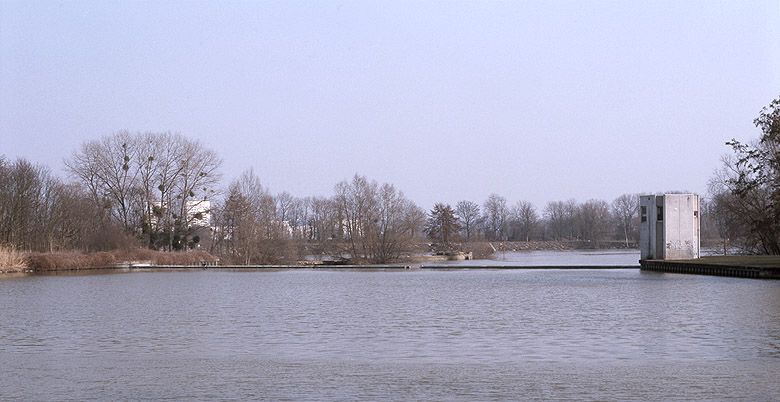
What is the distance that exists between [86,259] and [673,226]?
3742cm

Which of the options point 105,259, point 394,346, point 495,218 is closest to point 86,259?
point 105,259

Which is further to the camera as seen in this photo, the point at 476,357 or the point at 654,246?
the point at 654,246

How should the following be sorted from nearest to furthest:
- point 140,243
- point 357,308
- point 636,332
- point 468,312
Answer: point 636,332, point 468,312, point 357,308, point 140,243

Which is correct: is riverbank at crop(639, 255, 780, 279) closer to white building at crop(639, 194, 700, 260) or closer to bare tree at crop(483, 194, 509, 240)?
white building at crop(639, 194, 700, 260)

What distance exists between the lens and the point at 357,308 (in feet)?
85.7

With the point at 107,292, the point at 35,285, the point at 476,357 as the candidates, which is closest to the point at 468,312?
the point at 476,357

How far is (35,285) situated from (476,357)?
29921 mm

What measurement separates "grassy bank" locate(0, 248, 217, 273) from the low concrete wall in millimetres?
30744

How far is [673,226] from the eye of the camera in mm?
57031

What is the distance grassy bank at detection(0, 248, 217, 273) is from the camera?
172 feet

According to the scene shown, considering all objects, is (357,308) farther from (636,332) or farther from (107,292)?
(107,292)

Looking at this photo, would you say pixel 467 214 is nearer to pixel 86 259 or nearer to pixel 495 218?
pixel 495 218

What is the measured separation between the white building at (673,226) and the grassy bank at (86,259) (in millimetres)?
30576

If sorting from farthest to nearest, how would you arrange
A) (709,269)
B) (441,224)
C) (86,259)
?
(441,224) → (86,259) → (709,269)
